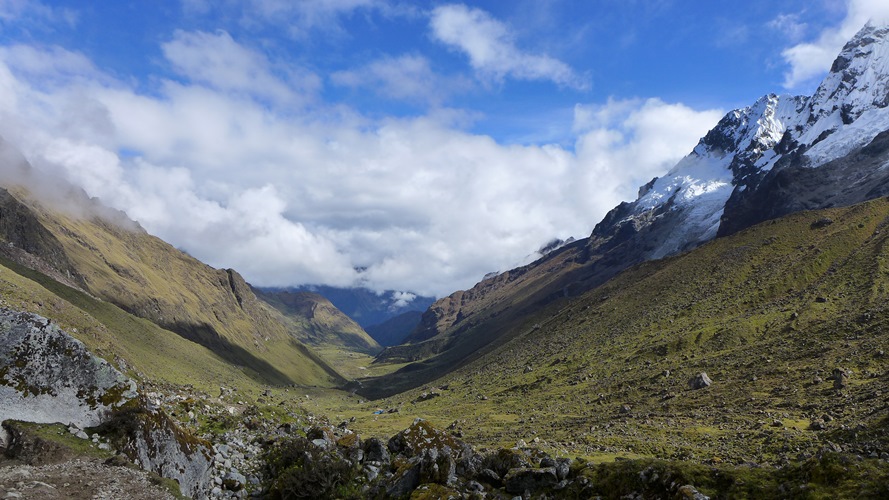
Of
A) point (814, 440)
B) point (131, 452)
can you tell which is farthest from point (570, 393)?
point (131, 452)

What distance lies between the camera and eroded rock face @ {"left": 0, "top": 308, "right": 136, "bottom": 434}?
21688 mm

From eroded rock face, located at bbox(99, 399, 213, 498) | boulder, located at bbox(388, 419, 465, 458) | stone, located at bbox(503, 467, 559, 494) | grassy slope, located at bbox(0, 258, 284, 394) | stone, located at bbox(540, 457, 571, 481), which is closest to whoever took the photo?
eroded rock face, located at bbox(99, 399, 213, 498)

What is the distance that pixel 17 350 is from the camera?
22625 millimetres

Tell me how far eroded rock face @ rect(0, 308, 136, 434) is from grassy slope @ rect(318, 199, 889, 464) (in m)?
46.3

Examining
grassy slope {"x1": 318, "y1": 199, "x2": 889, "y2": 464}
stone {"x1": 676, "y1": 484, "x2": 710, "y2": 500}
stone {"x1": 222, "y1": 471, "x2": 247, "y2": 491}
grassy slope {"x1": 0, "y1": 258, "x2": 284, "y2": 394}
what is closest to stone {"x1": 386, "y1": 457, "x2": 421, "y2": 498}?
stone {"x1": 222, "y1": 471, "x2": 247, "y2": 491}

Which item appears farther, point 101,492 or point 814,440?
point 814,440

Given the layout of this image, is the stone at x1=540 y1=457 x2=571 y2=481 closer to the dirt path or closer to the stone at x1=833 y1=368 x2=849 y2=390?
the dirt path

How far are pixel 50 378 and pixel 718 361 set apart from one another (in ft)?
345

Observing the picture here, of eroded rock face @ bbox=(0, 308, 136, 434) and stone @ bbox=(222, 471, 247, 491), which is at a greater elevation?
eroded rock face @ bbox=(0, 308, 136, 434)

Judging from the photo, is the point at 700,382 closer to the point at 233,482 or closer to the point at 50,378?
the point at 233,482

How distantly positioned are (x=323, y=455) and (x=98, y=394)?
1213cm

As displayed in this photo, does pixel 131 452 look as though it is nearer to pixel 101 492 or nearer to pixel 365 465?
pixel 101 492

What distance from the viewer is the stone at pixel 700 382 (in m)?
89.6

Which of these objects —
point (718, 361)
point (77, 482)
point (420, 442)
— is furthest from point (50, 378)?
point (718, 361)
